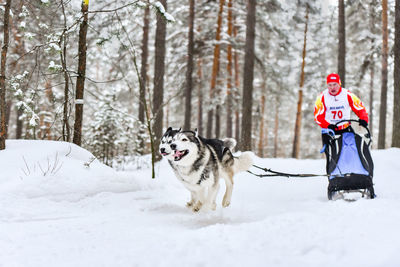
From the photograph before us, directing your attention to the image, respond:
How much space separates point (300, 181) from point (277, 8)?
364 inches

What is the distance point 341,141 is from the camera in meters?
4.46

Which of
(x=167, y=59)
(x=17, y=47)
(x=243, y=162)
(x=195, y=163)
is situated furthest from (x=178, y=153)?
(x=167, y=59)

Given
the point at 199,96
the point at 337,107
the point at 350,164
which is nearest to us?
the point at 350,164

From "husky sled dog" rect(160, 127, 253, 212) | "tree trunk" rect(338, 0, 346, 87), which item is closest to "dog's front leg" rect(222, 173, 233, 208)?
"husky sled dog" rect(160, 127, 253, 212)

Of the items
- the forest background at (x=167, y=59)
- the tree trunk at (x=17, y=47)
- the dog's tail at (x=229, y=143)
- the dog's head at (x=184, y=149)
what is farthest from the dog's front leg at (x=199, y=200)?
the tree trunk at (x=17, y=47)

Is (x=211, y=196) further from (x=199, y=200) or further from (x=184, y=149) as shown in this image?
(x=184, y=149)

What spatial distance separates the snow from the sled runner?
1.15 ft

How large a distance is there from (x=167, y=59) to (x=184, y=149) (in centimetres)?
1204

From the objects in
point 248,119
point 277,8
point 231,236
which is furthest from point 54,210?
point 277,8

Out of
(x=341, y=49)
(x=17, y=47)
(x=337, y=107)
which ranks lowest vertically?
(x=337, y=107)

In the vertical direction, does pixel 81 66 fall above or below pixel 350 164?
above

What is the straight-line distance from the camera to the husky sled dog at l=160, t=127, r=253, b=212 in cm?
420

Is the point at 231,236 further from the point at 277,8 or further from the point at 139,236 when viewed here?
the point at 277,8

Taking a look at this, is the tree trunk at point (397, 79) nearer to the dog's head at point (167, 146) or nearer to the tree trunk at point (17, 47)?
the dog's head at point (167, 146)
